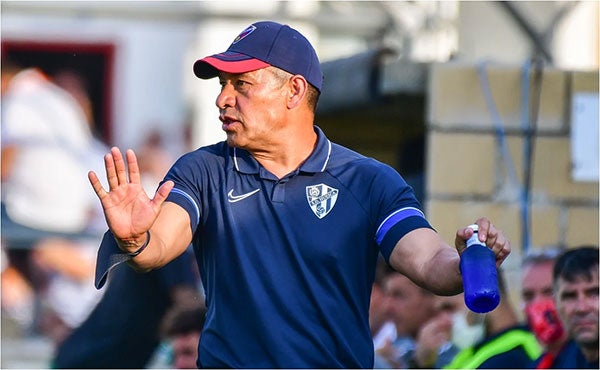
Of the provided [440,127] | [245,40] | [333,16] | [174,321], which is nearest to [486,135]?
[440,127]

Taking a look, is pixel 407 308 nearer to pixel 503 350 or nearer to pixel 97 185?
pixel 503 350

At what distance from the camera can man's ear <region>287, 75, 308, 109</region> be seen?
559cm

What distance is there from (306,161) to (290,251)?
0.36 meters

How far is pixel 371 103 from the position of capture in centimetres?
983

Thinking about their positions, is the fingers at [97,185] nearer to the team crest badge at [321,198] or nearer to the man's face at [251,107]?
Result: the man's face at [251,107]

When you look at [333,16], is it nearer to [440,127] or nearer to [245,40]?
[440,127]

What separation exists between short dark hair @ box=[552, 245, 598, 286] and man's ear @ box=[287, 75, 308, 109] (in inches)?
88.8

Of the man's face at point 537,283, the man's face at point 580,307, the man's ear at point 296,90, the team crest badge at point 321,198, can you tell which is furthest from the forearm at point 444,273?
the man's face at point 537,283

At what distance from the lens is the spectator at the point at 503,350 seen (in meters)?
7.98

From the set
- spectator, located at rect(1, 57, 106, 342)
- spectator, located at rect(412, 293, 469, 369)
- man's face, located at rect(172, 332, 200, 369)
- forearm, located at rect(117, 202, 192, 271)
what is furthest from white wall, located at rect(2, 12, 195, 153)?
forearm, located at rect(117, 202, 192, 271)

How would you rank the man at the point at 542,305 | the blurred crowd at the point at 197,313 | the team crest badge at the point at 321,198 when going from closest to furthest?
1. the team crest badge at the point at 321,198
2. the blurred crowd at the point at 197,313
3. the man at the point at 542,305

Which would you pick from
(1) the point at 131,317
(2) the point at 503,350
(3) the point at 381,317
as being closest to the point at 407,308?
(3) the point at 381,317

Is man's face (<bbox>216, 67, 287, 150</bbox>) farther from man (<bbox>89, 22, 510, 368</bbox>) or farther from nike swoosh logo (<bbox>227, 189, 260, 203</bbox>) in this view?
nike swoosh logo (<bbox>227, 189, 260, 203</bbox>)

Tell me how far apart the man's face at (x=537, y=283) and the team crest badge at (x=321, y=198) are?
2900 millimetres
